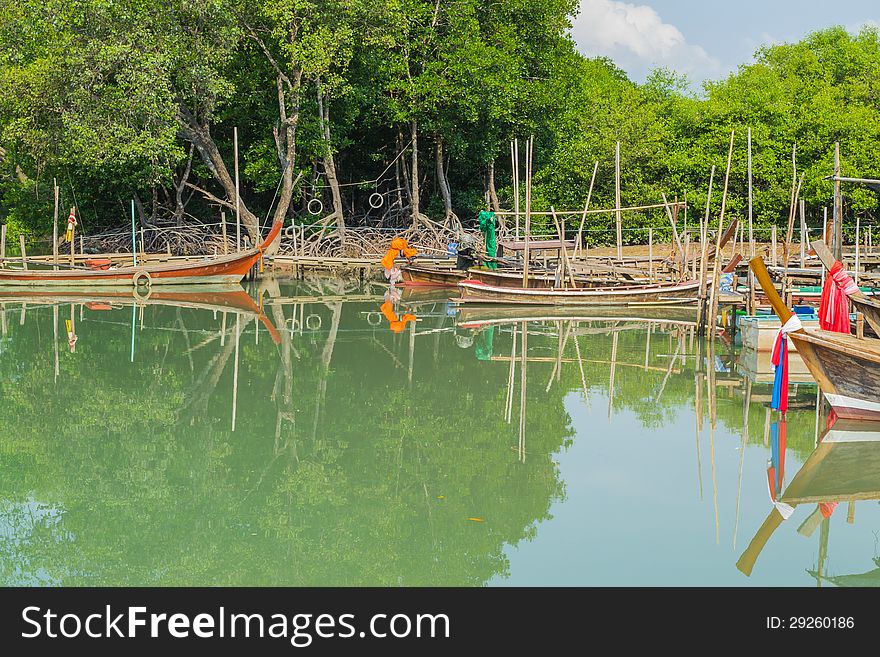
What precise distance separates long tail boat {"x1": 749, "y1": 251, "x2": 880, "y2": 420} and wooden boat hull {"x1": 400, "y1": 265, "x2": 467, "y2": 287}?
543 inches

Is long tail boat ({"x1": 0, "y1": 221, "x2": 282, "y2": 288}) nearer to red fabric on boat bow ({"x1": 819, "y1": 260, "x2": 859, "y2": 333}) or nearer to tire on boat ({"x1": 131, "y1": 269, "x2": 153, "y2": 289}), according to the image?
tire on boat ({"x1": 131, "y1": 269, "x2": 153, "y2": 289})

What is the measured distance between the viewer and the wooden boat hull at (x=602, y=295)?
62.6 feet

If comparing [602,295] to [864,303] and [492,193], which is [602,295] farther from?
[492,193]

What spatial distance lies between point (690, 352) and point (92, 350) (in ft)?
27.4

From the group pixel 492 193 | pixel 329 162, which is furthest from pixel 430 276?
pixel 492 193

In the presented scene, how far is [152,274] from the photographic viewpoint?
78.1ft

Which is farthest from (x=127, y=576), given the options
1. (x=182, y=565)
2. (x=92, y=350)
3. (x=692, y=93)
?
(x=692, y=93)

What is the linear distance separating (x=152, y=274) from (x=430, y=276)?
6.30m

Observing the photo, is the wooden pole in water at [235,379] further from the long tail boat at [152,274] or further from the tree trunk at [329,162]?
the tree trunk at [329,162]

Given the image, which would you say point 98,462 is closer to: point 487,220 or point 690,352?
point 690,352

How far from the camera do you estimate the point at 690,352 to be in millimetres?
14336

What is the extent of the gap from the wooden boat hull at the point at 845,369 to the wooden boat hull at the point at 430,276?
13851 millimetres

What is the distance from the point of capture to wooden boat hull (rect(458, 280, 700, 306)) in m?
19.1

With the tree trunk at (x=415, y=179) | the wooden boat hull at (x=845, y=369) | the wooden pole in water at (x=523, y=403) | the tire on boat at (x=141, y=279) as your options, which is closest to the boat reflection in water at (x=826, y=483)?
the wooden boat hull at (x=845, y=369)
